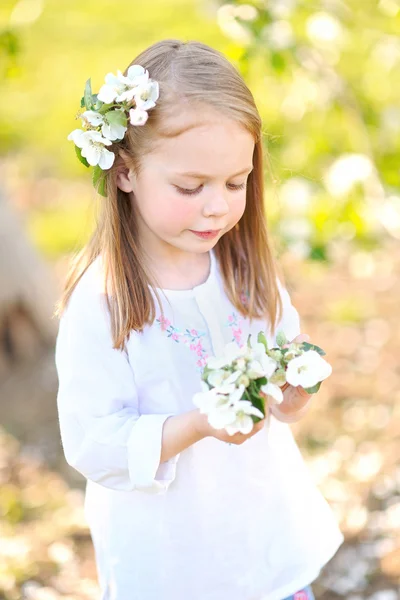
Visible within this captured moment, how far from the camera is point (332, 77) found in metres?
3.56

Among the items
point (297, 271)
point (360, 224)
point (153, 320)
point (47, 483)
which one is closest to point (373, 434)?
point (360, 224)

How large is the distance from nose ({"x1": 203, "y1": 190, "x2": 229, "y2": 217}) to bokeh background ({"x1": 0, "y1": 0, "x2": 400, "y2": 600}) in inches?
12.5

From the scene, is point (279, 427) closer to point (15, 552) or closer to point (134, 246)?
point (134, 246)

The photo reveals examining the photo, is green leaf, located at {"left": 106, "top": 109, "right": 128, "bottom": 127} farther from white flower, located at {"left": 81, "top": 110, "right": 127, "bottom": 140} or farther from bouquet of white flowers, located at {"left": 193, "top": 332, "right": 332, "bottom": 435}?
bouquet of white flowers, located at {"left": 193, "top": 332, "right": 332, "bottom": 435}

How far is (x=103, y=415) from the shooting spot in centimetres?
179

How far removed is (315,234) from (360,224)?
20 centimetres

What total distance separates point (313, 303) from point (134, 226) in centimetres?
310

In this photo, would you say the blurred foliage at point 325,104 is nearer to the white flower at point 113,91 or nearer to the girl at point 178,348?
the girl at point 178,348

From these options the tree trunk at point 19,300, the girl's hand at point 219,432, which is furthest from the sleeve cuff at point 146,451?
the tree trunk at point 19,300

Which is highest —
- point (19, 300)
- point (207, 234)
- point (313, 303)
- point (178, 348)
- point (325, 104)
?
point (207, 234)

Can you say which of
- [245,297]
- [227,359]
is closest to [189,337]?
[245,297]

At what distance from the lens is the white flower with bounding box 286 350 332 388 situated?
63.2 inches

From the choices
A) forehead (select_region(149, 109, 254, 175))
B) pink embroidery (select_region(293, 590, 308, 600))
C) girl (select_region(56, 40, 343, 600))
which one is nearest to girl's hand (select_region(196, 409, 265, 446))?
girl (select_region(56, 40, 343, 600))

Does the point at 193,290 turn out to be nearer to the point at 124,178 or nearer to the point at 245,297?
the point at 245,297
